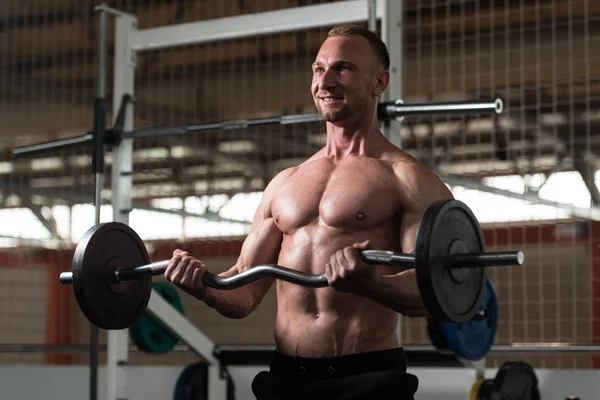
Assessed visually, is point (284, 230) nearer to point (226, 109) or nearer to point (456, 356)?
point (456, 356)

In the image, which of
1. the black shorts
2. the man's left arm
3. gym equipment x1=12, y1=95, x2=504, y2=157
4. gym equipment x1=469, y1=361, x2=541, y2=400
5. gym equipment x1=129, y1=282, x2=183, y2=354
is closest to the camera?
the man's left arm

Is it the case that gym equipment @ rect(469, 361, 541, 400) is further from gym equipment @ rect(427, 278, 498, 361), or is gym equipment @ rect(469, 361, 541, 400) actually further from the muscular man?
the muscular man

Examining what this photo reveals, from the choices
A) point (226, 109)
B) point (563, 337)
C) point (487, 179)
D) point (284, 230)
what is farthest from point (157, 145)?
point (284, 230)

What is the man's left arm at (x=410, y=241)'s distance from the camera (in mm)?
1645

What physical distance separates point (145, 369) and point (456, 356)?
1.18 metres

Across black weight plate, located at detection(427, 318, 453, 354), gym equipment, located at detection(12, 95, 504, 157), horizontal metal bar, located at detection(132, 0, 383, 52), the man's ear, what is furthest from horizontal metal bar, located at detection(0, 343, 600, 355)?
the man's ear

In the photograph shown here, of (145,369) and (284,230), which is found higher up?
(284,230)

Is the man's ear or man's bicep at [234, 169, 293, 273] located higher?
the man's ear

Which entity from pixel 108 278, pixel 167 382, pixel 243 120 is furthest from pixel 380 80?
pixel 167 382

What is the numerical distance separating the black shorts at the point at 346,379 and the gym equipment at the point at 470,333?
1.02 m

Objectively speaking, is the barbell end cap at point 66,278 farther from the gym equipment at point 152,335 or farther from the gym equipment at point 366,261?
the gym equipment at point 152,335

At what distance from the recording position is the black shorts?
1755mm

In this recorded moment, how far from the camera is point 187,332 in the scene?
3357 mm

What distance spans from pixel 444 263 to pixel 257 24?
1614mm
